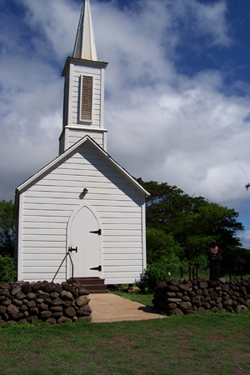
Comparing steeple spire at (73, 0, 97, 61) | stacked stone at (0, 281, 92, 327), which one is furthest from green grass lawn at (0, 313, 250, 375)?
steeple spire at (73, 0, 97, 61)

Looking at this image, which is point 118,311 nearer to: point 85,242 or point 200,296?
point 200,296

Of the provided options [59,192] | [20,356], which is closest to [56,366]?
[20,356]

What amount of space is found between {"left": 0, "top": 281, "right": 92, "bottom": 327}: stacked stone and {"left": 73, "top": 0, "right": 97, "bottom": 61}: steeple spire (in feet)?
42.0

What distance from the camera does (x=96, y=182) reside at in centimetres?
1422

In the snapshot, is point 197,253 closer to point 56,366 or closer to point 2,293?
point 2,293

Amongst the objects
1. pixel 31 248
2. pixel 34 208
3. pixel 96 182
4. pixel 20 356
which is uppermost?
pixel 96 182

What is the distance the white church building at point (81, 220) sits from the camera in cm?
1303

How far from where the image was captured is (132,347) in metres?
6.59

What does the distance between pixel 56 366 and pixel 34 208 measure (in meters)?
8.29

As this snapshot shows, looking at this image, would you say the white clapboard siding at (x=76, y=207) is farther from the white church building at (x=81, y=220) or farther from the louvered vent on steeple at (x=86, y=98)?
the louvered vent on steeple at (x=86, y=98)

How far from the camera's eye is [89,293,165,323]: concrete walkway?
8.90 meters

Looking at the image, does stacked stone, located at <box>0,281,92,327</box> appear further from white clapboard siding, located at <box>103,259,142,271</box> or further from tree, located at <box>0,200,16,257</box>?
tree, located at <box>0,200,16,257</box>

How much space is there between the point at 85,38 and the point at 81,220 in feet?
33.7

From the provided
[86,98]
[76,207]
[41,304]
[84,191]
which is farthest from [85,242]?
[86,98]
